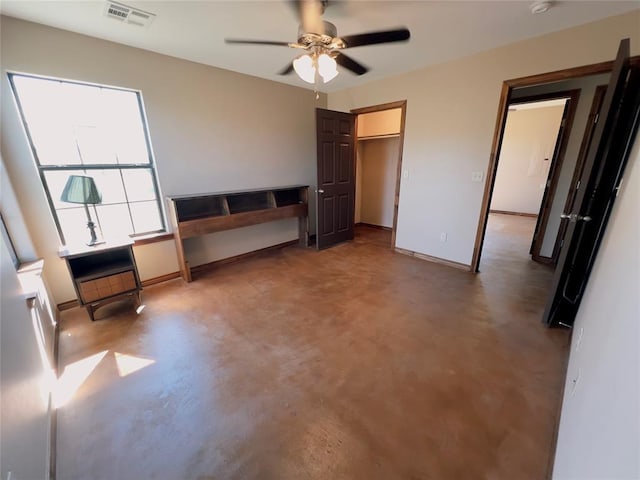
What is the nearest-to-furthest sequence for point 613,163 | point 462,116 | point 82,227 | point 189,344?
→ point 613,163 < point 189,344 < point 82,227 < point 462,116

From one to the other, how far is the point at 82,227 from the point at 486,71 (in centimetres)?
455

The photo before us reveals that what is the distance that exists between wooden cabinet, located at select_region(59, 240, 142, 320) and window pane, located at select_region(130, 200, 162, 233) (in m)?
0.39

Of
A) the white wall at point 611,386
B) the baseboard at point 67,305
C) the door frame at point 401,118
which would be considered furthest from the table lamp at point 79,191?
the door frame at point 401,118

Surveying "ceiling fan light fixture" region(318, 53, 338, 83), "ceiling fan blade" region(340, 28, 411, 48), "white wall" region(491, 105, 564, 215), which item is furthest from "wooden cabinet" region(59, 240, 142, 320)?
"white wall" region(491, 105, 564, 215)

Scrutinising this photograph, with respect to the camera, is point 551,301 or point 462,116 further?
point 462,116

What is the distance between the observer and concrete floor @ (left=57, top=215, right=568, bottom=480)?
4.16 feet

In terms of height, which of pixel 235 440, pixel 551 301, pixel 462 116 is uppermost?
pixel 462 116

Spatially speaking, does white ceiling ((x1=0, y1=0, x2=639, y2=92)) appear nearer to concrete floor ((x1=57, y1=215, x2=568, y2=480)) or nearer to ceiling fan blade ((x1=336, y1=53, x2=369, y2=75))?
ceiling fan blade ((x1=336, y1=53, x2=369, y2=75))

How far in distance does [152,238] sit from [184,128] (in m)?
1.33

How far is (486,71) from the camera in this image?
2.84 metres

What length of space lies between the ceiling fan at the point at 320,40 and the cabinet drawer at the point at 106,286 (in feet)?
7.35

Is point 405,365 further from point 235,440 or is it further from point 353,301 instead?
point 235,440

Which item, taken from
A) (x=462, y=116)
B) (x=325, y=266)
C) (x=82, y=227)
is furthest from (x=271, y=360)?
(x=462, y=116)

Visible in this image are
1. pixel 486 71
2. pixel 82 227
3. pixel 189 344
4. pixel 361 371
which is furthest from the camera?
pixel 486 71
